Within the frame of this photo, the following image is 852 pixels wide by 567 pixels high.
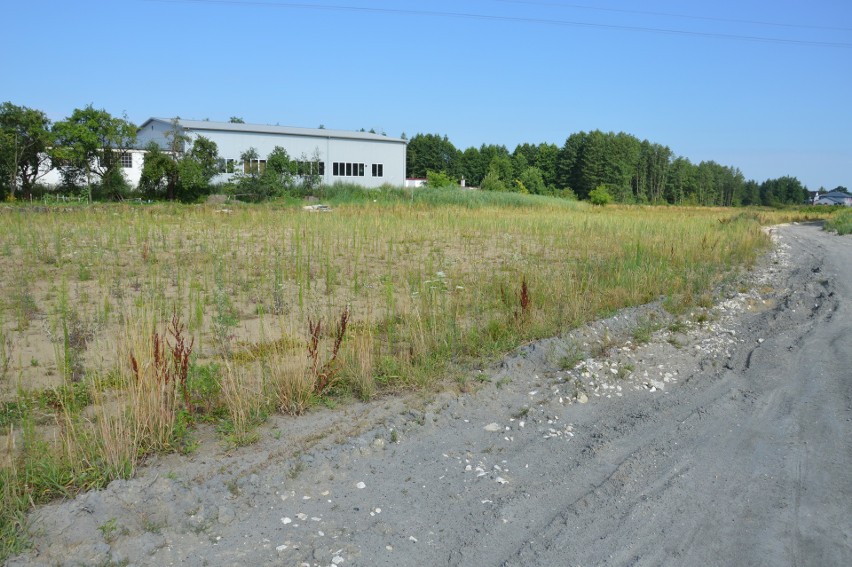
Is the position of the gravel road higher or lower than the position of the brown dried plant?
lower

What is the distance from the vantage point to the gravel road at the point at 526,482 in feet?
12.0

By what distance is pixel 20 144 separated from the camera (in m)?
28.3

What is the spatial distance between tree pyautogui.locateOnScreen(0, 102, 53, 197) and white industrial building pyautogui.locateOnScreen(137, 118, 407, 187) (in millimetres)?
9093

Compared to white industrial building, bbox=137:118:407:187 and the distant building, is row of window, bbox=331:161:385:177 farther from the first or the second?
the distant building

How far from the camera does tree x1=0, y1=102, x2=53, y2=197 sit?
27609 mm

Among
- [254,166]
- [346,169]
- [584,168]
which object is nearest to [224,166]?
[254,166]

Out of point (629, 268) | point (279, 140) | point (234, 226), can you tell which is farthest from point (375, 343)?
point (279, 140)

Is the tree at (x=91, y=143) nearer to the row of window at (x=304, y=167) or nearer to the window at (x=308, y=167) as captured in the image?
the row of window at (x=304, y=167)

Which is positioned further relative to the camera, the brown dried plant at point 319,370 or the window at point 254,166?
the window at point 254,166

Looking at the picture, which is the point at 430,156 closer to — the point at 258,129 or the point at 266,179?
the point at 258,129

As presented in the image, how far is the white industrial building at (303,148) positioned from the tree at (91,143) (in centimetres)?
548

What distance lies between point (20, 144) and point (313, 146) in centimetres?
1878

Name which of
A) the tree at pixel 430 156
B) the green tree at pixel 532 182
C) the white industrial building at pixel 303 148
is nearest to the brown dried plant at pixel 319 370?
the white industrial building at pixel 303 148

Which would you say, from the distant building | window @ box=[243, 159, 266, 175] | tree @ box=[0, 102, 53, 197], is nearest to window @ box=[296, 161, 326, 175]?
window @ box=[243, 159, 266, 175]
